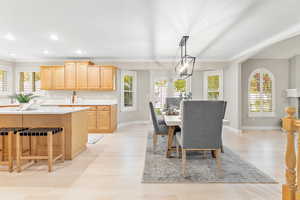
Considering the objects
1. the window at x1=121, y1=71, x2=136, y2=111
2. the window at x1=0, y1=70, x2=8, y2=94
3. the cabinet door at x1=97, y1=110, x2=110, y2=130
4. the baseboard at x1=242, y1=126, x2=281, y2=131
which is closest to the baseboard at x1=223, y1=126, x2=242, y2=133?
the baseboard at x1=242, y1=126, x2=281, y2=131

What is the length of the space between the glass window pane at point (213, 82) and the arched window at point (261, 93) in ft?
3.50

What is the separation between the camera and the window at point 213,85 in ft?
23.2

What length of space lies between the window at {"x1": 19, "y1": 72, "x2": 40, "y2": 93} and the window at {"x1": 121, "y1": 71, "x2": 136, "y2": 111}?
292cm

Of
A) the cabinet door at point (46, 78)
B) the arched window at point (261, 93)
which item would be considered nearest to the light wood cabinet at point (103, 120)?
the cabinet door at point (46, 78)

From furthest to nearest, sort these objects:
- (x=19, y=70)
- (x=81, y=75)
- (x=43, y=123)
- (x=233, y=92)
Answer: (x=19, y=70)
(x=233, y=92)
(x=81, y=75)
(x=43, y=123)

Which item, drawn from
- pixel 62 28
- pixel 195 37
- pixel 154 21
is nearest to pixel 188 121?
pixel 154 21

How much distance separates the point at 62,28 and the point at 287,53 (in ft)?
20.7

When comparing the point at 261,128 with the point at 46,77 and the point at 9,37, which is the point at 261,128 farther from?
the point at 9,37

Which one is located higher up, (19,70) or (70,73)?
(19,70)

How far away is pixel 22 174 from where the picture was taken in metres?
2.76

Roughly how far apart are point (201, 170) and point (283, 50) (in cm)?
496

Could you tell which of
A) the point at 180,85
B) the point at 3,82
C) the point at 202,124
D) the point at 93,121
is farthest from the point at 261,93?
the point at 3,82

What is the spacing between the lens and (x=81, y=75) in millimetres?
6184

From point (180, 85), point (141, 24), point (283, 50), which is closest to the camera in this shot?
point (141, 24)
